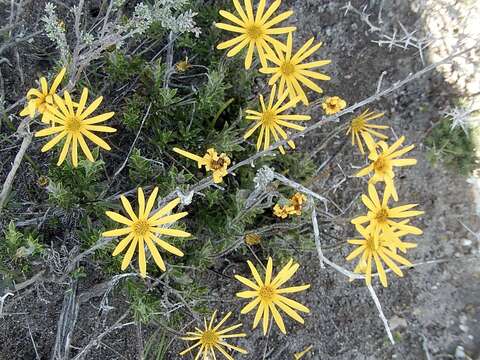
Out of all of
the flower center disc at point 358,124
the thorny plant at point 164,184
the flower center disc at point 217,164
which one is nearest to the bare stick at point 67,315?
the thorny plant at point 164,184

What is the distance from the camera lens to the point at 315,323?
10.6ft

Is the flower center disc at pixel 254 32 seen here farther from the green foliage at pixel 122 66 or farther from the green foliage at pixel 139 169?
the green foliage at pixel 139 169

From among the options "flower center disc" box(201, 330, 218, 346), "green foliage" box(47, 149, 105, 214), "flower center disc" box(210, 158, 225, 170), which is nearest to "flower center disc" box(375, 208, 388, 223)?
"flower center disc" box(210, 158, 225, 170)

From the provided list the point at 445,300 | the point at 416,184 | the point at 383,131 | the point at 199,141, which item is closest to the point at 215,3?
the point at 199,141

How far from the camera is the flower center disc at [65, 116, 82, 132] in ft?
7.22

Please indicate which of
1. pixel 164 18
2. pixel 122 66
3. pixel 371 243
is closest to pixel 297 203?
pixel 371 243

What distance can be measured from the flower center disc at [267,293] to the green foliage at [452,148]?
1.41 meters

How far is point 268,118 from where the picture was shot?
2.51 metres

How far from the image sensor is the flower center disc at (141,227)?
2152 millimetres

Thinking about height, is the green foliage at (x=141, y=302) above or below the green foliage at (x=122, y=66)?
below

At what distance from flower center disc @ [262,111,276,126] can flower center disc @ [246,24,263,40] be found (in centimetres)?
35

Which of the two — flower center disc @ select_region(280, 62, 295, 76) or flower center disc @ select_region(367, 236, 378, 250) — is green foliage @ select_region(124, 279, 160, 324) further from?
flower center disc @ select_region(280, 62, 295, 76)

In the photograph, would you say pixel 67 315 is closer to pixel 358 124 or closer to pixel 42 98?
pixel 42 98

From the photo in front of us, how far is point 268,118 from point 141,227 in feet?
2.53
